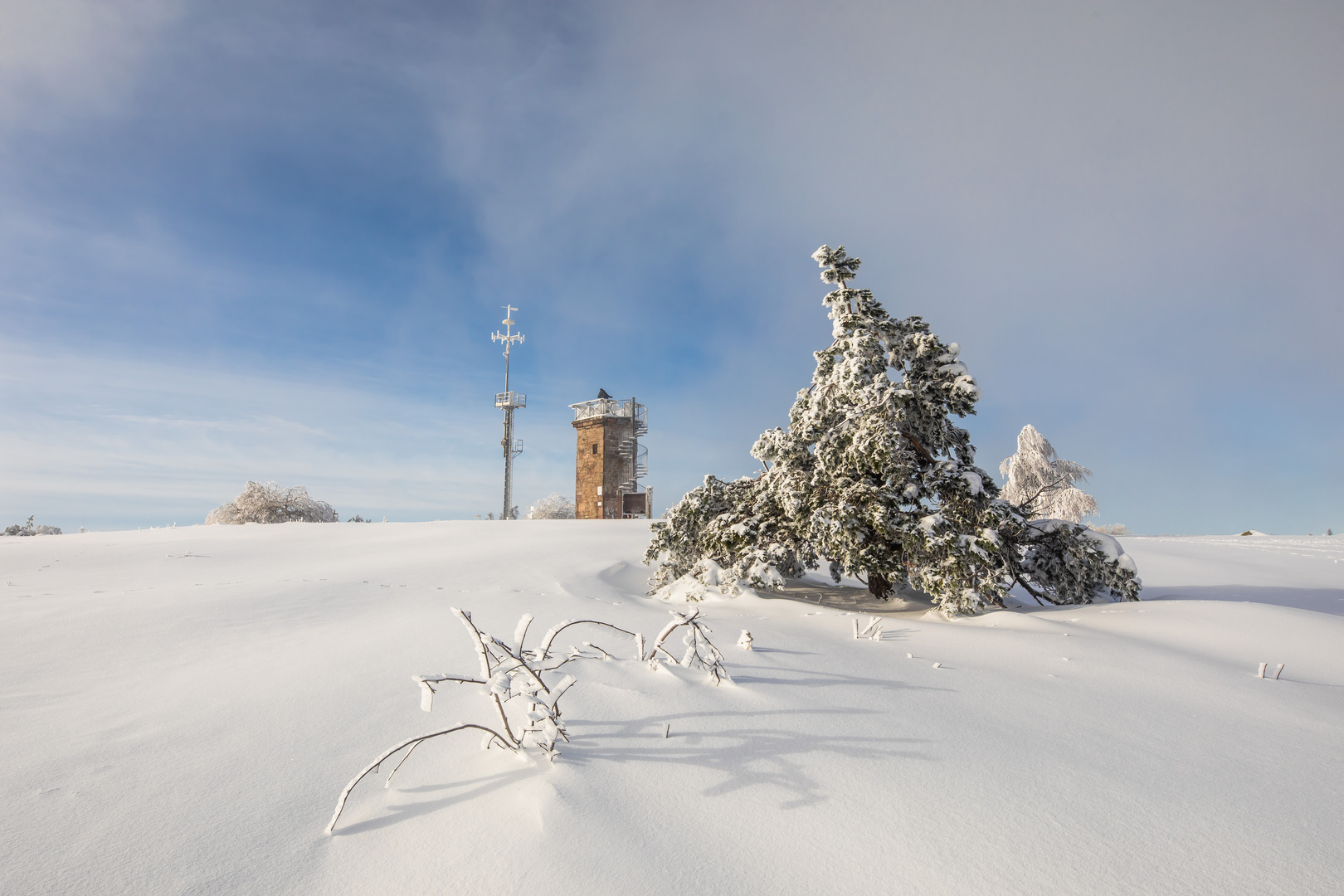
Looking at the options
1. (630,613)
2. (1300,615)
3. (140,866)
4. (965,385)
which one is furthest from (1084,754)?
(965,385)

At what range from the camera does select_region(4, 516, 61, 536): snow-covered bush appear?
58.7ft

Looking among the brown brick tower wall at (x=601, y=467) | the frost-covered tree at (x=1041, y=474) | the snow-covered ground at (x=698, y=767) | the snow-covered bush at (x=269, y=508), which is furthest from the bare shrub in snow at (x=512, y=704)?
the frost-covered tree at (x=1041, y=474)

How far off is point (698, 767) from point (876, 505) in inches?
163

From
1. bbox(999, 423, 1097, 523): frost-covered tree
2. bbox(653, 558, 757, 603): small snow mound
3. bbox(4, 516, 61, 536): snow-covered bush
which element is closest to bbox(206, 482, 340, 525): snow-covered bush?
bbox(4, 516, 61, 536): snow-covered bush

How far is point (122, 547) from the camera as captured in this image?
9.42 m

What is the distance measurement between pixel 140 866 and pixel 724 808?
1.45 m

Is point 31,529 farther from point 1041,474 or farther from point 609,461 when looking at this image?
point 1041,474

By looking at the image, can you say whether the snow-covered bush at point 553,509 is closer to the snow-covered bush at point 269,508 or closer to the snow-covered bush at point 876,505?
the snow-covered bush at point 269,508

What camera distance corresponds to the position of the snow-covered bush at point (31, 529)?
705 inches

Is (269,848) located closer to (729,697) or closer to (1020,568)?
(729,697)

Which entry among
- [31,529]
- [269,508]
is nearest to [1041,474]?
[269,508]

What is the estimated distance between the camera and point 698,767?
1919 millimetres

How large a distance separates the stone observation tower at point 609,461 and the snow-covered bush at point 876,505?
64.4ft

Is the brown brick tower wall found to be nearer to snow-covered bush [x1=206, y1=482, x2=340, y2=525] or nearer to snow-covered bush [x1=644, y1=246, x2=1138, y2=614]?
snow-covered bush [x1=206, y1=482, x2=340, y2=525]
